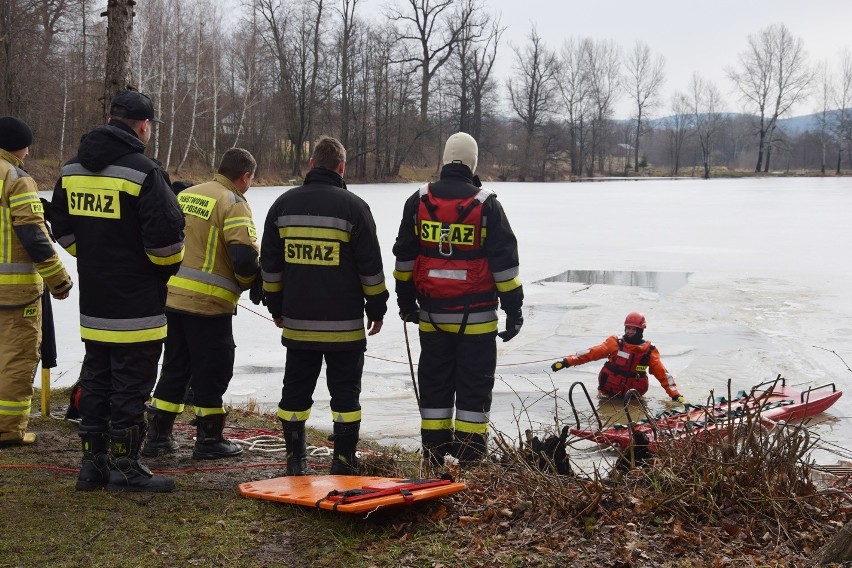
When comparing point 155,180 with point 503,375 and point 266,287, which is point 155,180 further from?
point 503,375

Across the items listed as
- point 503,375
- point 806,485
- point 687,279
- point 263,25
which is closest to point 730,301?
point 687,279

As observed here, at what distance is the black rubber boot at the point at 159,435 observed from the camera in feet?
Answer: 17.0

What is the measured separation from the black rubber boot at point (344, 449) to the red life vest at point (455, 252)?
0.91 meters

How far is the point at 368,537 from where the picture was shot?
3.70 m

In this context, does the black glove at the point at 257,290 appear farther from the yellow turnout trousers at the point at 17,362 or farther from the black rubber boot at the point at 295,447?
the yellow turnout trousers at the point at 17,362

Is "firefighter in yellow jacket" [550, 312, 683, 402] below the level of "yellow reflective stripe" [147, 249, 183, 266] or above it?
below

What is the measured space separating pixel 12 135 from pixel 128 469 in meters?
2.29

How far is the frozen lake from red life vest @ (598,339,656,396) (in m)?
0.39

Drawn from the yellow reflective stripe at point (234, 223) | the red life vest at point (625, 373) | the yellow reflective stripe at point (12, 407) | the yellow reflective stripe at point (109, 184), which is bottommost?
the red life vest at point (625, 373)

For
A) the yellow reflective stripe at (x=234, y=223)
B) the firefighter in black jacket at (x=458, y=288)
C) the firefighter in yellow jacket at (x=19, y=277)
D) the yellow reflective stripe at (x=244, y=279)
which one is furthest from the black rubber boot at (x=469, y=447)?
the firefighter in yellow jacket at (x=19, y=277)

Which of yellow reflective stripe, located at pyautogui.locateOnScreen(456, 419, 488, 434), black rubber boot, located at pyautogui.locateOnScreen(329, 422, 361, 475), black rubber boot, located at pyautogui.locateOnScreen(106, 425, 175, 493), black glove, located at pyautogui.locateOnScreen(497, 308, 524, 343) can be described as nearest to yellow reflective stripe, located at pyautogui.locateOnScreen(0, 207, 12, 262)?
black rubber boot, located at pyautogui.locateOnScreen(106, 425, 175, 493)

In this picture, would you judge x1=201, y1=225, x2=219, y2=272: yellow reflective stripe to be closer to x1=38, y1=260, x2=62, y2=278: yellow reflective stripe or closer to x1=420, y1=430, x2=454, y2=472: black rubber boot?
x1=38, y1=260, x2=62, y2=278: yellow reflective stripe

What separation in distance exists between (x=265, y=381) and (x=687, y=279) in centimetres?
864

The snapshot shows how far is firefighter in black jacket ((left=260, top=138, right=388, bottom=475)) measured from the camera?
460 centimetres
